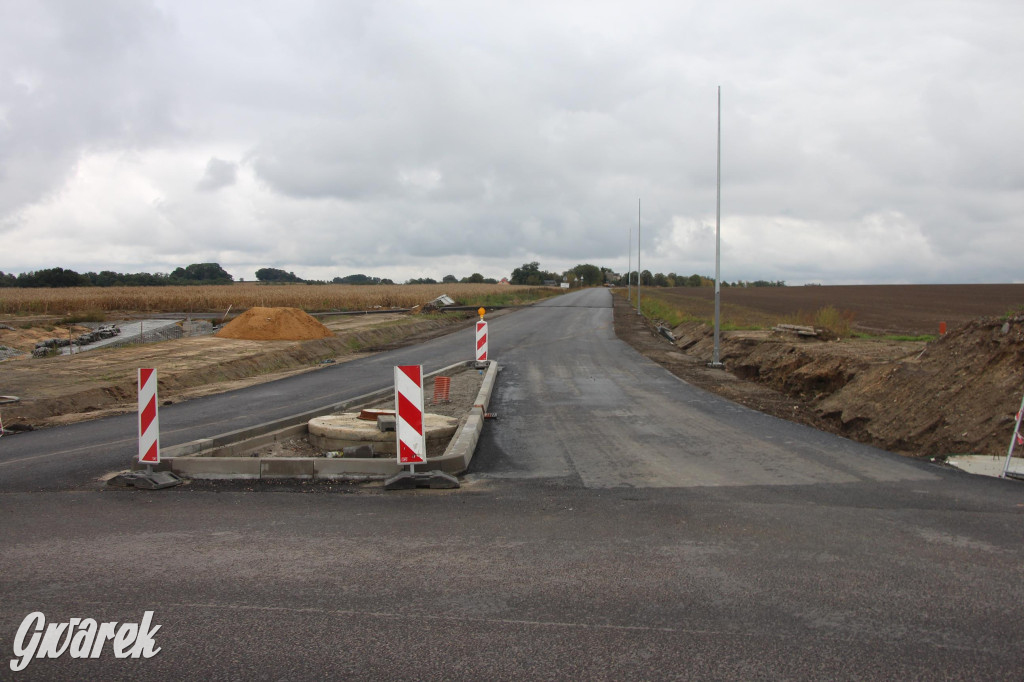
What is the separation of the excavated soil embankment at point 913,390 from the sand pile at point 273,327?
1788 centimetres

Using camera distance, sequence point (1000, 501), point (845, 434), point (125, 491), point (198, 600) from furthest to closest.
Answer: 1. point (845, 434)
2. point (125, 491)
3. point (1000, 501)
4. point (198, 600)

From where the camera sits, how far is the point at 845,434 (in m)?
10.6

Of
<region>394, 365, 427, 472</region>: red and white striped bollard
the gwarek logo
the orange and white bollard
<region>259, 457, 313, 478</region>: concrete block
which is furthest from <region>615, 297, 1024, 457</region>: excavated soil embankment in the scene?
the gwarek logo

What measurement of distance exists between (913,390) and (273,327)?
23988 mm

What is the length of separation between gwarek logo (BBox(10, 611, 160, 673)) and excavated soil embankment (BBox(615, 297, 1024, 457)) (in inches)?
360

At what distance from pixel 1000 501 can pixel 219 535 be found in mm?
7363

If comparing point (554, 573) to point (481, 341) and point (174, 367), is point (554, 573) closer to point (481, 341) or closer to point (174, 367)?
point (481, 341)

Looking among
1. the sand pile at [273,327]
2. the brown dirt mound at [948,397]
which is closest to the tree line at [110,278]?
the sand pile at [273,327]

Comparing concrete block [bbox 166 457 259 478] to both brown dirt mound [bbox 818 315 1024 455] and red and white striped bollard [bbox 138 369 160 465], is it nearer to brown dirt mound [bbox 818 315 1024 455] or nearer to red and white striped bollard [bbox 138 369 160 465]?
red and white striped bollard [bbox 138 369 160 465]

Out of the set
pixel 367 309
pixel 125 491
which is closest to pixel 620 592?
pixel 125 491

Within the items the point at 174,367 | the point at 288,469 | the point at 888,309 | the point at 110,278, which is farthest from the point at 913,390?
the point at 110,278

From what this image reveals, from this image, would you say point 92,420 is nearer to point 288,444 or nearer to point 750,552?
point 288,444

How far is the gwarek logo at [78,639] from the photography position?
3.62 meters

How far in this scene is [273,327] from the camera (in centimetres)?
2812
